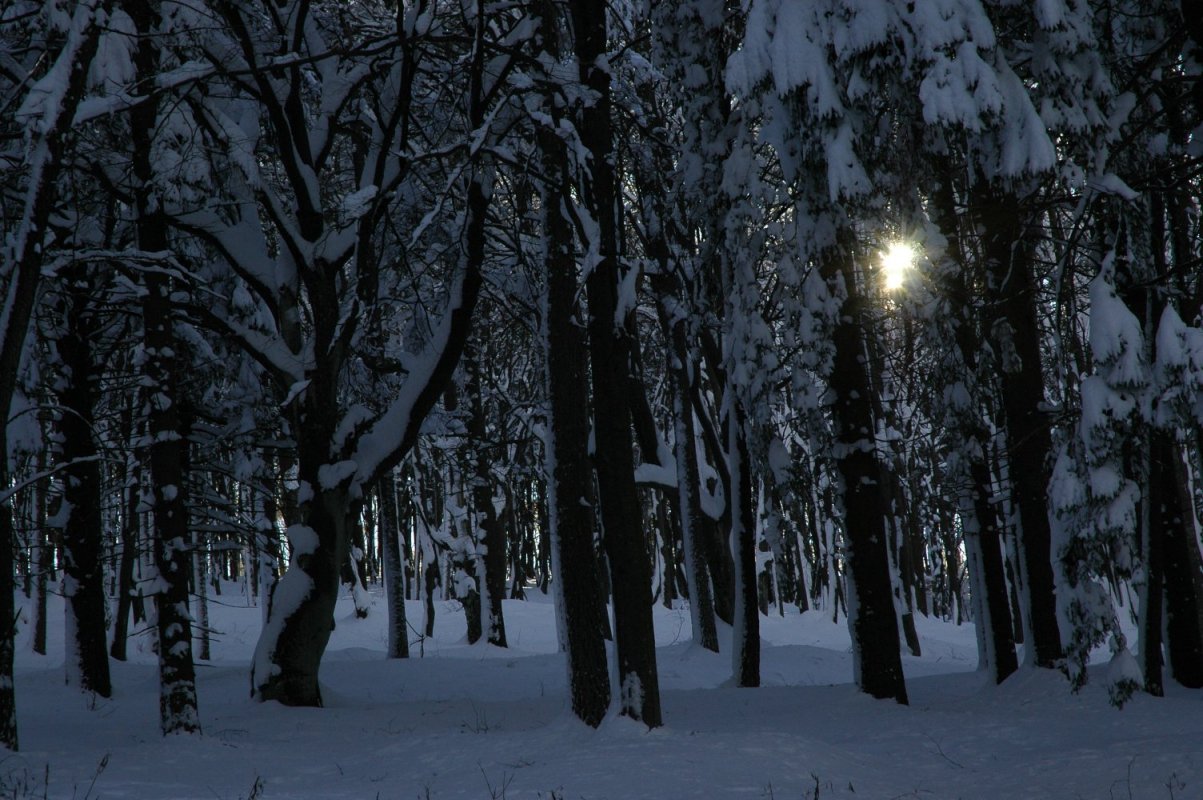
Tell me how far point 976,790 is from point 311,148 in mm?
10265

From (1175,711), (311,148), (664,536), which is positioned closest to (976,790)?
(1175,711)

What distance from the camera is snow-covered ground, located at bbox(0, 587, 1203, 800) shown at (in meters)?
6.85

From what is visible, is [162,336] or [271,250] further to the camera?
[271,250]

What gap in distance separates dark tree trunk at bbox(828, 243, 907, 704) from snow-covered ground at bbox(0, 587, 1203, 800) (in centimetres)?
45

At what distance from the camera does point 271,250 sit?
617 inches

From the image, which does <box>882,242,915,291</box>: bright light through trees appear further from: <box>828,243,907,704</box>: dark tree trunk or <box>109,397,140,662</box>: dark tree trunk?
<box>109,397,140,662</box>: dark tree trunk

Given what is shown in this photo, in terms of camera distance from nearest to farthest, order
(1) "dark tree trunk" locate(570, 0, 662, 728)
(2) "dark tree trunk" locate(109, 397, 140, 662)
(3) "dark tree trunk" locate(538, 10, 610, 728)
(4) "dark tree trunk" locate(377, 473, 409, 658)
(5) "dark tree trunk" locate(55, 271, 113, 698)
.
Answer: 1. (1) "dark tree trunk" locate(570, 0, 662, 728)
2. (3) "dark tree trunk" locate(538, 10, 610, 728)
3. (5) "dark tree trunk" locate(55, 271, 113, 698)
4. (2) "dark tree trunk" locate(109, 397, 140, 662)
5. (4) "dark tree trunk" locate(377, 473, 409, 658)

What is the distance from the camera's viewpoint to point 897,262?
9.59 metres

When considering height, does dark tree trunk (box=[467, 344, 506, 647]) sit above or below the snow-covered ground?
above

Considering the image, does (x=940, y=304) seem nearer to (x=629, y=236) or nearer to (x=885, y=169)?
(x=885, y=169)

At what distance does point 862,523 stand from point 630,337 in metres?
3.61

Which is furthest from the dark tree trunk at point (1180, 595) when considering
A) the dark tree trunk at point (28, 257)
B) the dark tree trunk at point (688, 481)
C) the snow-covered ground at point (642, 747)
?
Answer: the dark tree trunk at point (28, 257)

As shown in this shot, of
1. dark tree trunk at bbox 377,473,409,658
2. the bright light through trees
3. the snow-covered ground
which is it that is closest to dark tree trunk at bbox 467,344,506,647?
dark tree trunk at bbox 377,473,409,658

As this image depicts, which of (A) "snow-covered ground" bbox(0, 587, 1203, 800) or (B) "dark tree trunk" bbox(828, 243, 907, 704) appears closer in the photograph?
(A) "snow-covered ground" bbox(0, 587, 1203, 800)
